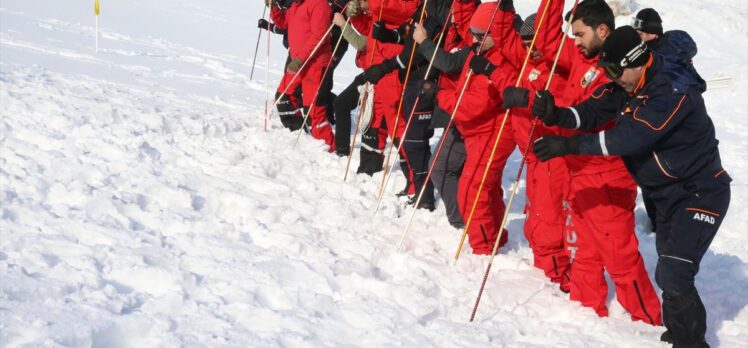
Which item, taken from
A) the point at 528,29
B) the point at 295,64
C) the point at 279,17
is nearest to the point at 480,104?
the point at 528,29

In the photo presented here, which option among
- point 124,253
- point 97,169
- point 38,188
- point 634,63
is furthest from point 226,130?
point 634,63

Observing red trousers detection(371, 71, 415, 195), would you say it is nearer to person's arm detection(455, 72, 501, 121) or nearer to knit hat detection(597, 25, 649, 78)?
person's arm detection(455, 72, 501, 121)

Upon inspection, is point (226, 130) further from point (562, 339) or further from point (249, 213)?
point (562, 339)

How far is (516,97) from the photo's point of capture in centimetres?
441

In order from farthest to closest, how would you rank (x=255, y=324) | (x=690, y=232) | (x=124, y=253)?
(x=124, y=253) → (x=690, y=232) → (x=255, y=324)

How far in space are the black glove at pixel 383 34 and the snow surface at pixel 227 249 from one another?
4.55 feet

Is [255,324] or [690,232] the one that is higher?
[690,232]

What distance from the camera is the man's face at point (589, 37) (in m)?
4.25

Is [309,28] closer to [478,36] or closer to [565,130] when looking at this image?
[478,36]

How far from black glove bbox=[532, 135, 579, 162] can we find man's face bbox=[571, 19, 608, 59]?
0.66 meters

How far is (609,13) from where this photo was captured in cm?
428

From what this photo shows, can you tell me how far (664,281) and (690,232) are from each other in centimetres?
32

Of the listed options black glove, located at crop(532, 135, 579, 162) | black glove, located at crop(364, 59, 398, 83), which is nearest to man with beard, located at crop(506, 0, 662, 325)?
black glove, located at crop(532, 135, 579, 162)

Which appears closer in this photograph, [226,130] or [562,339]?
[562,339]
